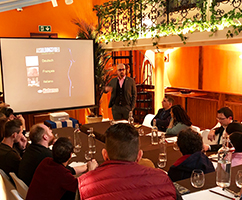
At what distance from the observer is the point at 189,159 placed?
2.32 metres

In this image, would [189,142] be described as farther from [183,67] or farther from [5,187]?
[183,67]

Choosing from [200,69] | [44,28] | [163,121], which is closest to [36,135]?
[163,121]

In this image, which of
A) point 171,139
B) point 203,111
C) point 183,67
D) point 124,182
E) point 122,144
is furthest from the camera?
point 183,67

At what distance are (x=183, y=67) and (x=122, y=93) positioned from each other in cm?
386

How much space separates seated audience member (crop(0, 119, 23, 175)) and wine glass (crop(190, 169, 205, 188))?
1.78 m

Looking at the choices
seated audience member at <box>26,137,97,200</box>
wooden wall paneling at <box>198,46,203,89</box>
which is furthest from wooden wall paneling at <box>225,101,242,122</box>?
seated audience member at <box>26,137,97,200</box>

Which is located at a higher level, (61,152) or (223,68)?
(223,68)

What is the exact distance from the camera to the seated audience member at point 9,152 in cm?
293

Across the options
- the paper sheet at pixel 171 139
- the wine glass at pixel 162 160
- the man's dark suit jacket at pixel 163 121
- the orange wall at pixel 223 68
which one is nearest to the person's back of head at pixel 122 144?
the wine glass at pixel 162 160

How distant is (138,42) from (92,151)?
430 cm

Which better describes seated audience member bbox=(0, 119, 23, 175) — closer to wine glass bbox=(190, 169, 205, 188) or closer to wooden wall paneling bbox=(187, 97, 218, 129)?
wine glass bbox=(190, 169, 205, 188)

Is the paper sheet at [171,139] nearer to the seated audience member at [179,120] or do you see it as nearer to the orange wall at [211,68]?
the seated audience member at [179,120]

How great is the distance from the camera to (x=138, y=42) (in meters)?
7.13

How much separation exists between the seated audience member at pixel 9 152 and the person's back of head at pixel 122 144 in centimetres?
168
